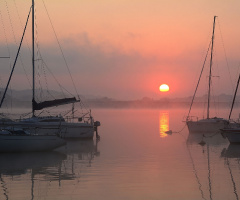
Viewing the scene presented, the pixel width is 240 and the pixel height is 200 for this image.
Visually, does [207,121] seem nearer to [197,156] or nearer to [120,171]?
[197,156]

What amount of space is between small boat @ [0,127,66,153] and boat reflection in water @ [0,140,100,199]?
1.40 feet

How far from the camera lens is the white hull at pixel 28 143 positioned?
27984mm

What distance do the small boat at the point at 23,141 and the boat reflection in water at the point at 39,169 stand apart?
1.40ft

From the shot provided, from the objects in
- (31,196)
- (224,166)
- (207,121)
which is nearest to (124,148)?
(224,166)

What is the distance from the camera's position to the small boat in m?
28.0

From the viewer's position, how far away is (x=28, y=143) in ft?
93.6

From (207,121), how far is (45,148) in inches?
1053

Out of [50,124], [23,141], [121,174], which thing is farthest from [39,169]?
[50,124]

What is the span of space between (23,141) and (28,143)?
0.39m

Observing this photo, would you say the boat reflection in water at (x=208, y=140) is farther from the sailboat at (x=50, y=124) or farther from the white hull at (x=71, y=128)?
the sailboat at (x=50, y=124)

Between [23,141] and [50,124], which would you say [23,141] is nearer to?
[23,141]

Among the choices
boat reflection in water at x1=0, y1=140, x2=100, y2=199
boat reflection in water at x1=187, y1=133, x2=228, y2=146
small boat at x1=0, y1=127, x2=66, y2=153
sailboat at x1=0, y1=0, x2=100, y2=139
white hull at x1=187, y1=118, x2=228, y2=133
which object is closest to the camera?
boat reflection in water at x1=0, y1=140, x2=100, y2=199

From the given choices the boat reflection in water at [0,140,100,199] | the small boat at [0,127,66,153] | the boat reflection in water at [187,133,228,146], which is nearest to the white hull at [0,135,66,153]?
the small boat at [0,127,66,153]

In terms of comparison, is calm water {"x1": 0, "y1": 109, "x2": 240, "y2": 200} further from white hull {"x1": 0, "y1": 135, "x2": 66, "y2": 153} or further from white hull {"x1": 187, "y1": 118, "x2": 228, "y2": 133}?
white hull {"x1": 187, "y1": 118, "x2": 228, "y2": 133}
